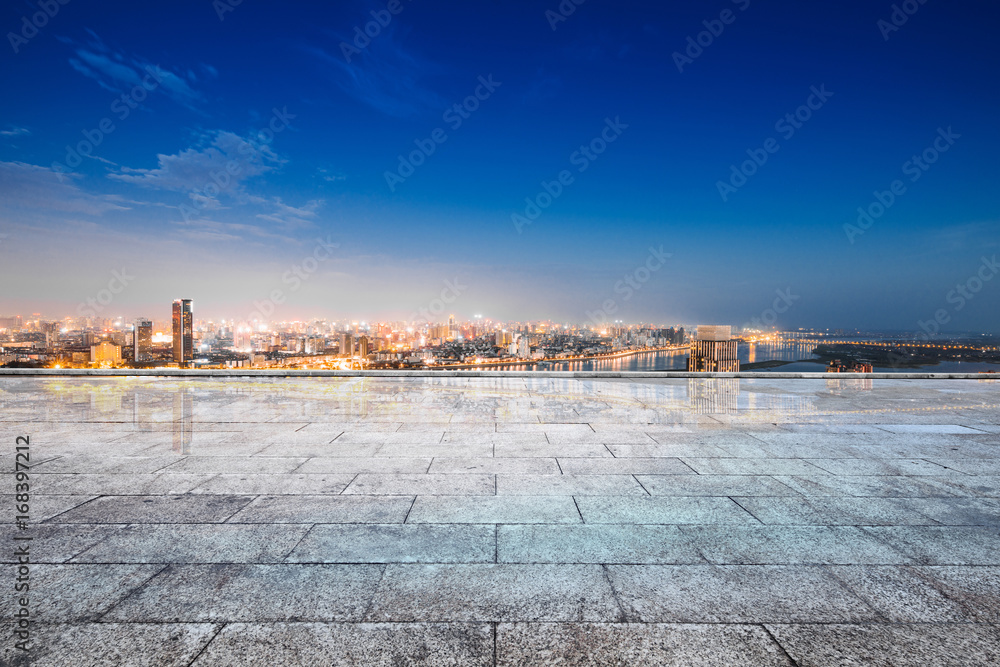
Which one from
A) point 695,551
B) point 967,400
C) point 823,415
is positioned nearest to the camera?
point 695,551

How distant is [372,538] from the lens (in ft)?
13.2

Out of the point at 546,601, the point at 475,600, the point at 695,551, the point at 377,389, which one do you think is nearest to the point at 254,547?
the point at 475,600

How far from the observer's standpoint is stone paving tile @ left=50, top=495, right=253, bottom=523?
440cm

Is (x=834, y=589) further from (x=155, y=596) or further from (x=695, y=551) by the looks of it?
(x=155, y=596)

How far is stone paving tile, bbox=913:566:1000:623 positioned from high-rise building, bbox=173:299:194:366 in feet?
83.1

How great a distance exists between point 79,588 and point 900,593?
572 centimetres

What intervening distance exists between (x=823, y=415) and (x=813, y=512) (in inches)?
245

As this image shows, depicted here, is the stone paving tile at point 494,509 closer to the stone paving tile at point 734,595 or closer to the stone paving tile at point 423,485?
the stone paving tile at point 423,485

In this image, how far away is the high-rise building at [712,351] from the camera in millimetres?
38797

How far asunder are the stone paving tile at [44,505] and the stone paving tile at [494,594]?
3.65 metres

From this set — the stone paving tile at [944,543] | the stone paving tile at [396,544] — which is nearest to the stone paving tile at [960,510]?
the stone paving tile at [944,543]

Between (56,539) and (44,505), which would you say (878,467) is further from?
(44,505)


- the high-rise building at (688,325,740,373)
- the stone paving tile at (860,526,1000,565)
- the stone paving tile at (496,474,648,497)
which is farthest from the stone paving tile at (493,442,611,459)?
the high-rise building at (688,325,740,373)

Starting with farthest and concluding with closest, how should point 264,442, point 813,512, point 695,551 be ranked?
point 264,442 → point 813,512 → point 695,551
